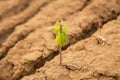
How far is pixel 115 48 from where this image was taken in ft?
15.5

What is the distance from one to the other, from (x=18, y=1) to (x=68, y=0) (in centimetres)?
174

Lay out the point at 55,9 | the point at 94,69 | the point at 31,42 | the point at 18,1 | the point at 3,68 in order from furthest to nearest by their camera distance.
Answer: the point at 18,1 → the point at 55,9 → the point at 31,42 → the point at 3,68 → the point at 94,69

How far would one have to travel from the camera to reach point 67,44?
5359 millimetres

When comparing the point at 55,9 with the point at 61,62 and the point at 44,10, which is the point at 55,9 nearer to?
the point at 44,10

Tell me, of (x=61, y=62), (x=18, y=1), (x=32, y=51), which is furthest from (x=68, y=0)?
(x=61, y=62)

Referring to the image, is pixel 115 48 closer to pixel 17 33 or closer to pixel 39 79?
pixel 39 79

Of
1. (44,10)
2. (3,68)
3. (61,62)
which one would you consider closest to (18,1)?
(44,10)

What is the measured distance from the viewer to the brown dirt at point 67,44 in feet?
14.8

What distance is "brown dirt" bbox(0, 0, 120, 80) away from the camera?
451 centimetres

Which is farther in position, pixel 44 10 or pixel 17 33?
pixel 44 10

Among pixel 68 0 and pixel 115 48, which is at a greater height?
pixel 68 0

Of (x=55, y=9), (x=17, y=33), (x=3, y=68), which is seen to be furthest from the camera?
(x=55, y=9)

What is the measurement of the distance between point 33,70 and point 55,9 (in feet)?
7.90

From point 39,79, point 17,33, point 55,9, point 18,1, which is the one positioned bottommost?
point 39,79
